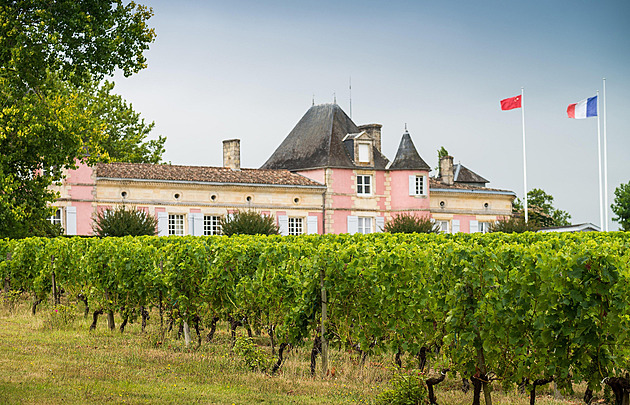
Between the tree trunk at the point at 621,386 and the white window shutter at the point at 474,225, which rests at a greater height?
the white window shutter at the point at 474,225

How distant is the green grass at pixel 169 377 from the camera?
→ 8.08m

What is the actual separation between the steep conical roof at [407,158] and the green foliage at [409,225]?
12.4 feet

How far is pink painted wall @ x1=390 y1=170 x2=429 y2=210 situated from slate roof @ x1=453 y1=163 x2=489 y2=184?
10.1 metres

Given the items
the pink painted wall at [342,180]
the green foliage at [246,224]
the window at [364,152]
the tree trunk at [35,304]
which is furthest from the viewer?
the window at [364,152]

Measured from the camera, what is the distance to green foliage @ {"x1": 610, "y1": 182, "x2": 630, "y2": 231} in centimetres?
6356

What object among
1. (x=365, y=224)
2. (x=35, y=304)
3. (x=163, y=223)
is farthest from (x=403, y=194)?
(x=35, y=304)

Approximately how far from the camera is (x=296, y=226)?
1650 inches

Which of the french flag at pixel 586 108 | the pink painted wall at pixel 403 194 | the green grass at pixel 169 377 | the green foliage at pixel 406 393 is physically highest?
the french flag at pixel 586 108

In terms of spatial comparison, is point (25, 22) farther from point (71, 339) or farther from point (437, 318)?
point (437, 318)

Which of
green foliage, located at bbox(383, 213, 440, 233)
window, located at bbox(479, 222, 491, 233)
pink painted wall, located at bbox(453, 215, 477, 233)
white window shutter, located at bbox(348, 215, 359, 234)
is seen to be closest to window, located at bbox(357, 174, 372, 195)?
white window shutter, located at bbox(348, 215, 359, 234)

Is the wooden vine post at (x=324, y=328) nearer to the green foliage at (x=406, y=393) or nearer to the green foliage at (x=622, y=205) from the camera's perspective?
the green foliage at (x=406, y=393)

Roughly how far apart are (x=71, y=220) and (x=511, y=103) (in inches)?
907

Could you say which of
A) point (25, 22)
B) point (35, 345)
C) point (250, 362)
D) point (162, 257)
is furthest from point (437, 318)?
point (25, 22)

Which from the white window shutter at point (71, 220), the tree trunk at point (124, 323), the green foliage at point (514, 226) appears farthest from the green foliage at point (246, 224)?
the tree trunk at point (124, 323)
